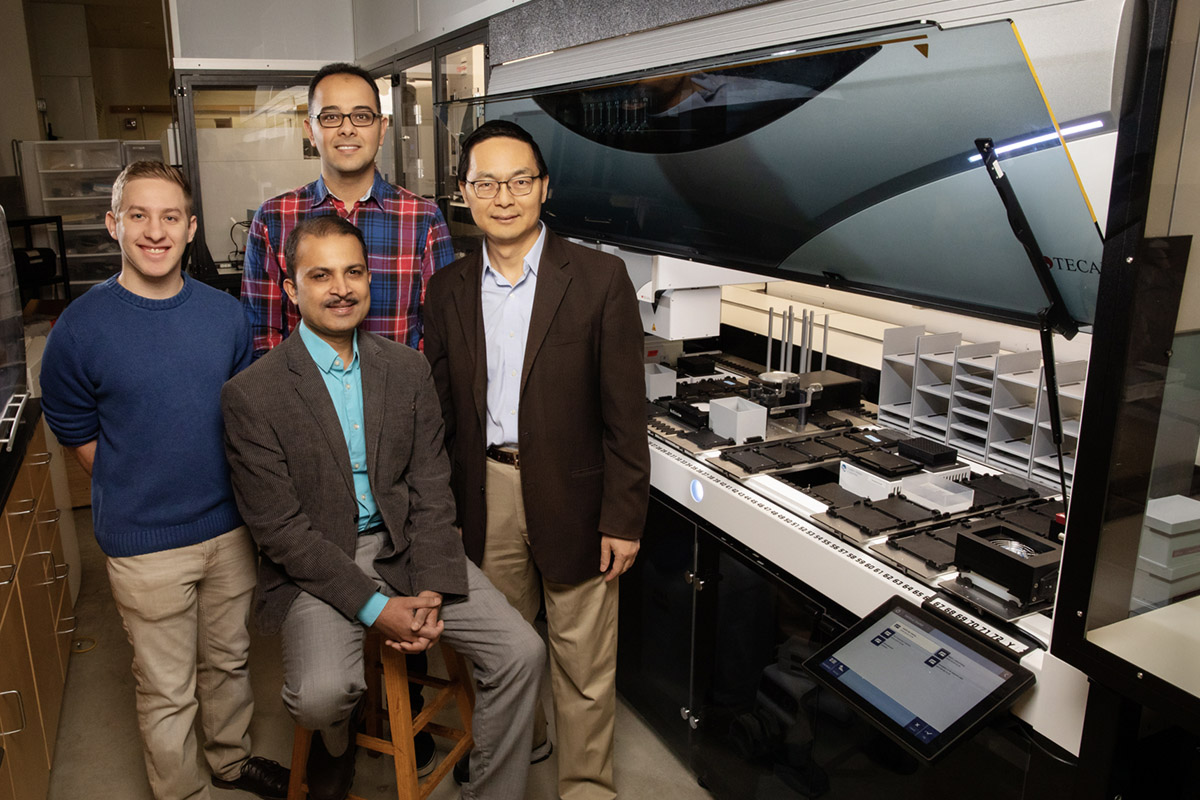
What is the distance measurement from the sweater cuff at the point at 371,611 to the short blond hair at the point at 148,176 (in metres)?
0.85

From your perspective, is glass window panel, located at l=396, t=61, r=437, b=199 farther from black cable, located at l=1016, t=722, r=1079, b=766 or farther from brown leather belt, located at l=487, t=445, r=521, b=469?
black cable, located at l=1016, t=722, r=1079, b=766

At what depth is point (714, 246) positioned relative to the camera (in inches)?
75.9

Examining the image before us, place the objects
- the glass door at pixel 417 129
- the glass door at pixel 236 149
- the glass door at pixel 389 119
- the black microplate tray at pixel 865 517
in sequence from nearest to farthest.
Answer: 1. the black microplate tray at pixel 865 517
2. the glass door at pixel 417 129
3. the glass door at pixel 389 119
4. the glass door at pixel 236 149

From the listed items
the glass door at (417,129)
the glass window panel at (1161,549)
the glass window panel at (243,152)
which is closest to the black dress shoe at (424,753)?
the glass window panel at (1161,549)

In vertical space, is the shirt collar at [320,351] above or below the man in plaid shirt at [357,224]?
below

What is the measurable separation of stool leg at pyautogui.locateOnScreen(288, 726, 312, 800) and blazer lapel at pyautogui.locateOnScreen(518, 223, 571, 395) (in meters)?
0.81

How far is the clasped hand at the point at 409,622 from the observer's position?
5.16ft

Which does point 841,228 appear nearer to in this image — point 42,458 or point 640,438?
point 640,438

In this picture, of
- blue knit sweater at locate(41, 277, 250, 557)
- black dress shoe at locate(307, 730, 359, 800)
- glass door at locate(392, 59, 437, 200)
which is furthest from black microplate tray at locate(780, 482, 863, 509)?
glass door at locate(392, 59, 437, 200)

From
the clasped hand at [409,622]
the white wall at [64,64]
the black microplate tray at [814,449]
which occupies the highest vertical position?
the white wall at [64,64]

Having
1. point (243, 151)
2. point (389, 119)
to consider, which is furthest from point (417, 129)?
point (243, 151)

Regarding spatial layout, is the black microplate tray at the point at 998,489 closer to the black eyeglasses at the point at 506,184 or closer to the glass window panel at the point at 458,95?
the black eyeglasses at the point at 506,184

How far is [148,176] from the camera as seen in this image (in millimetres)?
1673

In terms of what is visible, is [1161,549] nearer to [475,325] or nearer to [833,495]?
[833,495]
